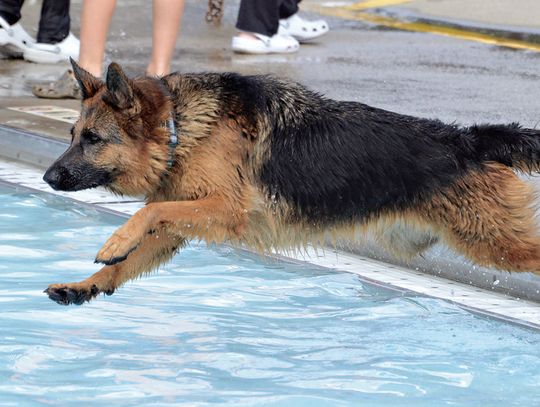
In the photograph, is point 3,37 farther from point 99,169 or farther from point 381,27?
point 99,169

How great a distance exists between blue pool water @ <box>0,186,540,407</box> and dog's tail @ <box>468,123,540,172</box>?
69 cm

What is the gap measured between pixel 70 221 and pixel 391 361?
2.40m

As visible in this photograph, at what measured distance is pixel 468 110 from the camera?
8203 mm

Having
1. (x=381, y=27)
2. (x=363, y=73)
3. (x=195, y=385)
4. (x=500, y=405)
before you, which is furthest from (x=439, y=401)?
(x=381, y=27)

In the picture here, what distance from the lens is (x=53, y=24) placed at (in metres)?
9.95

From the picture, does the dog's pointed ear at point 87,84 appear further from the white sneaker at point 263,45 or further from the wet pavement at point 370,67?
the white sneaker at point 263,45

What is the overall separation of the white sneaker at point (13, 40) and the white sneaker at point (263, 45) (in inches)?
67.6

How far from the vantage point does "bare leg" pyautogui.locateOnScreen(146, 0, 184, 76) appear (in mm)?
7781

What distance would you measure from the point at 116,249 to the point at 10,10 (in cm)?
576

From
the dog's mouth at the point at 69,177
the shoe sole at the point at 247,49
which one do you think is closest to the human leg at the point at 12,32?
the shoe sole at the point at 247,49

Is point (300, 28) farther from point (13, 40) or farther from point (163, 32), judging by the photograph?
point (163, 32)

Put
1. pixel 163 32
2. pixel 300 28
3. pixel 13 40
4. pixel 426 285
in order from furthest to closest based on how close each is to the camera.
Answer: pixel 300 28 < pixel 13 40 < pixel 163 32 < pixel 426 285

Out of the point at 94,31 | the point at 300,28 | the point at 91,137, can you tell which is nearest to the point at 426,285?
the point at 91,137

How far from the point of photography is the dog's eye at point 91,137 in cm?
494
